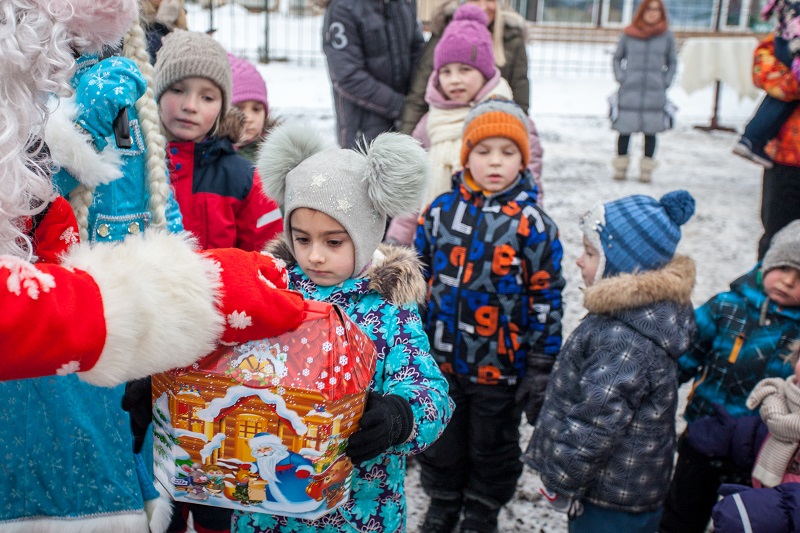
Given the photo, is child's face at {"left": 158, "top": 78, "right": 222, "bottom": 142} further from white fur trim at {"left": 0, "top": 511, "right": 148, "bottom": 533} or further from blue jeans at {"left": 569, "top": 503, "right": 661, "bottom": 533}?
blue jeans at {"left": 569, "top": 503, "right": 661, "bottom": 533}

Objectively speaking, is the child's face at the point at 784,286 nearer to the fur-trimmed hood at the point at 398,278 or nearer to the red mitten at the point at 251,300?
the fur-trimmed hood at the point at 398,278

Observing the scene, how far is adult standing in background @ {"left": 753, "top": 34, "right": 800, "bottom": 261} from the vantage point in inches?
148

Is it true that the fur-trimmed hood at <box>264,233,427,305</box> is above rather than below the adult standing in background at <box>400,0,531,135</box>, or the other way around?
below

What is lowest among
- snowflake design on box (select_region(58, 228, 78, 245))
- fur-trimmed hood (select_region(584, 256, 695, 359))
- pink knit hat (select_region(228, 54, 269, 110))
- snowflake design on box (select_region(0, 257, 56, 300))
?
fur-trimmed hood (select_region(584, 256, 695, 359))

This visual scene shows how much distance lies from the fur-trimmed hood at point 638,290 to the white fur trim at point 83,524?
1411mm

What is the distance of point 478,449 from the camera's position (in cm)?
285

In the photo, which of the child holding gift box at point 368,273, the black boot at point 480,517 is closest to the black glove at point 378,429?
the child holding gift box at point 368,273

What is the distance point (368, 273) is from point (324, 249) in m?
0.13

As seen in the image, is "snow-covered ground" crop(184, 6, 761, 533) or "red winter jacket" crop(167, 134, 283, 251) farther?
"snow-covered ground" crop(184, 6, 761, 533)

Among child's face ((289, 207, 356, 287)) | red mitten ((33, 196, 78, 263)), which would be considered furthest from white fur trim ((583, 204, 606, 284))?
red mitten ((33, 196, 78, 263))

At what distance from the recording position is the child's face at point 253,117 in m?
3.45

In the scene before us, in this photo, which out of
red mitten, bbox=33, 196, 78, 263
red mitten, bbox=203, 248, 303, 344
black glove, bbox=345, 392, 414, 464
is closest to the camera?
red mitten, bbox=203, 248, 303, 344

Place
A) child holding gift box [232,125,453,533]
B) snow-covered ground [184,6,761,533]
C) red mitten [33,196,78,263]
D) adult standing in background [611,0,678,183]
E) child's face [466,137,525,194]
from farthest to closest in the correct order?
adult standing in background [611,0,678,183] < snow-covered ground [184,6,761,533] < child's face [466,137,525,194] < child holding gift box [232,125,453,533] < red mitten [33,196,78,263]

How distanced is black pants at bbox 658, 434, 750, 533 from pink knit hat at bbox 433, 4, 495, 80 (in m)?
2.10
